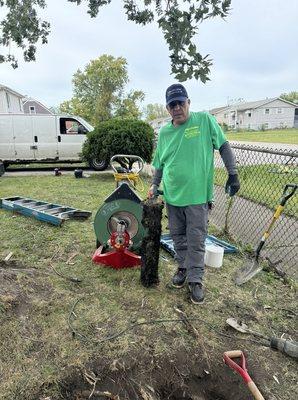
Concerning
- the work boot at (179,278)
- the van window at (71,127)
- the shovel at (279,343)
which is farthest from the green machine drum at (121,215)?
the van window at (71,127)

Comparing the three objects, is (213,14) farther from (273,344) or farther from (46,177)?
(46,177)

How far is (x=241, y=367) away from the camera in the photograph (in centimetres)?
236

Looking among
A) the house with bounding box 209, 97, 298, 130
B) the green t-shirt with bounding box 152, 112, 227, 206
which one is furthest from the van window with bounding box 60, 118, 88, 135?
the house with bounding box 209, 97, 298, 130

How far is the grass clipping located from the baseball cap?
962mm

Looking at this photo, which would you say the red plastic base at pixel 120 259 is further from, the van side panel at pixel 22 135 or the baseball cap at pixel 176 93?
the van side panel at pixel 22 135

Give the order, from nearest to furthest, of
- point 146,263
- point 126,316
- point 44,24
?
1. point 126,316
2. point 146,263
3. point 44,24

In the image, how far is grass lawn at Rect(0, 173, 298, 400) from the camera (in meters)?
2.25

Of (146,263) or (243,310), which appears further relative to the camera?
(146,263)

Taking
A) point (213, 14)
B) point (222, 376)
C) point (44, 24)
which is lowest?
point (222, 376)

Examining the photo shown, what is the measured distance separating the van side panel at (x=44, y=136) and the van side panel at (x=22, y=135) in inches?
5.8

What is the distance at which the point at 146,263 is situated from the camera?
11.1 ft

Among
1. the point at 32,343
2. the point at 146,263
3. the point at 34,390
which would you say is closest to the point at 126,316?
the point at 146,263

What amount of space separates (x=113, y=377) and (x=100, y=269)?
1.63 m

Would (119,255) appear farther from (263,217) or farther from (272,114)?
(272,114)
